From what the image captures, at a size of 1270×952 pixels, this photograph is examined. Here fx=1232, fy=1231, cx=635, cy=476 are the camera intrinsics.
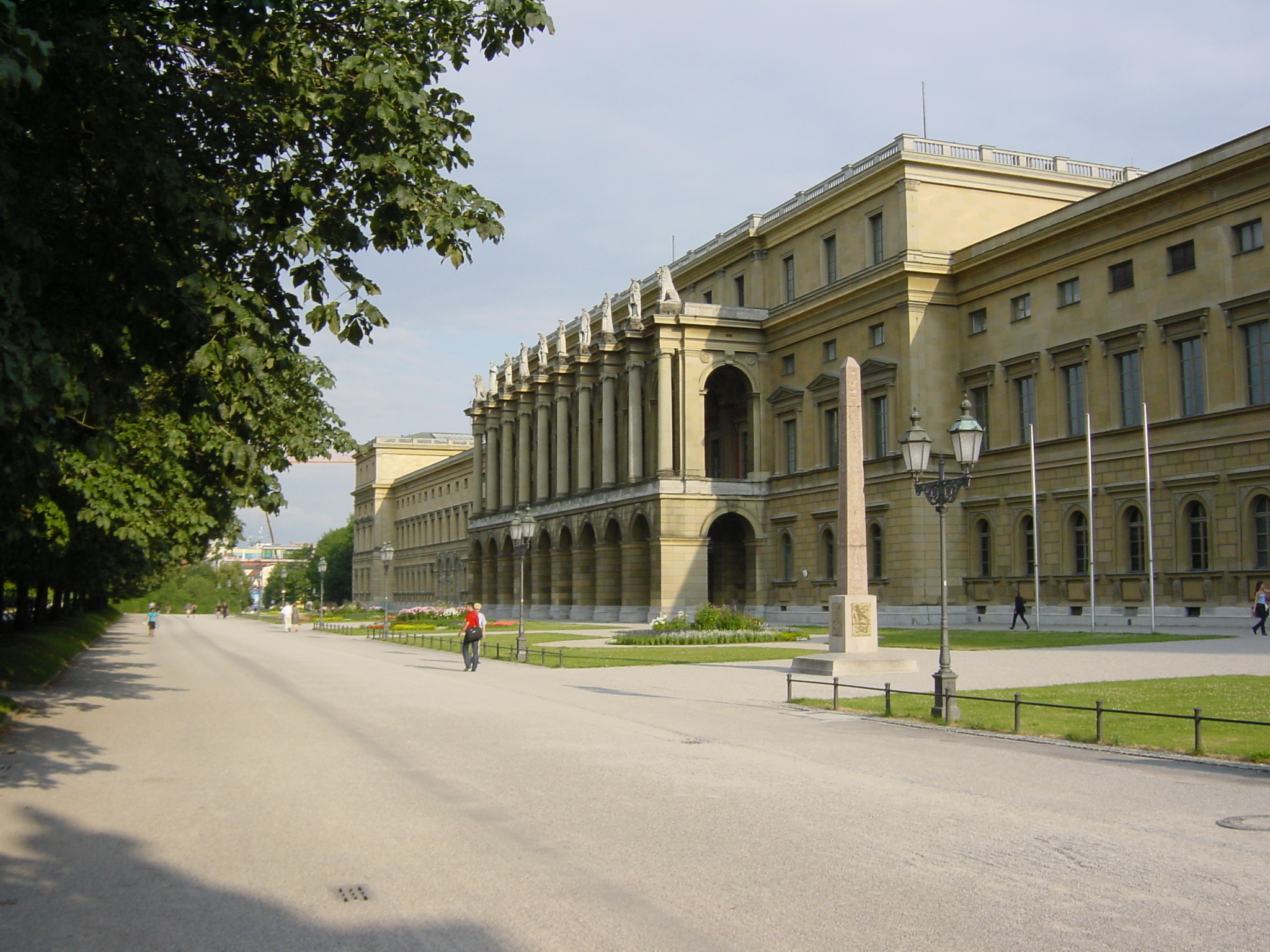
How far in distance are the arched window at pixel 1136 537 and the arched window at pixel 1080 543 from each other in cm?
193

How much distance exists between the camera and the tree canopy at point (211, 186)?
428 inches

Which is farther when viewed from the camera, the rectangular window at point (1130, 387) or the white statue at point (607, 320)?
the white statue at point (607, 320)

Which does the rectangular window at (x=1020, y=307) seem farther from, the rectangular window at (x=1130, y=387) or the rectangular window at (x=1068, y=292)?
the rectangular window at (x=1130, y=387)

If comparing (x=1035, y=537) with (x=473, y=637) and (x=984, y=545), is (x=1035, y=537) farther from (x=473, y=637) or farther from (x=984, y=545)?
(x=473, y=637)

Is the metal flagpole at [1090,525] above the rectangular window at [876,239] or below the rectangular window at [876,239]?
below

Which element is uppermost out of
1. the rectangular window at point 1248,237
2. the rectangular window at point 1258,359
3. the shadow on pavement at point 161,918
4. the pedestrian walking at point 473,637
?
the rectangular window at point 1248,237

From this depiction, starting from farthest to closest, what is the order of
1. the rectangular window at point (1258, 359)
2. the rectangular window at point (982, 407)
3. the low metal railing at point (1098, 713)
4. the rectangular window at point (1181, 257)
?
1. the rectangular window at point (982, 407)
2. the rectangular window at point (1181, 257)
3. the rectangular window at point (1258, 359)
4. the low metal railing at point (1098, 713)

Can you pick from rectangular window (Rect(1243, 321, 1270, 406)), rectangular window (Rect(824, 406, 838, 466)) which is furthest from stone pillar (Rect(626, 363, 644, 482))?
rectangular window (Rect(1243, 321, 1270, 406))

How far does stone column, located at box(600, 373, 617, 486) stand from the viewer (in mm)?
77188

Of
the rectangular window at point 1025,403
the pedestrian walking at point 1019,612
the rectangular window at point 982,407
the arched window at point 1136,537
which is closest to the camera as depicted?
the arched window at point 1136,537

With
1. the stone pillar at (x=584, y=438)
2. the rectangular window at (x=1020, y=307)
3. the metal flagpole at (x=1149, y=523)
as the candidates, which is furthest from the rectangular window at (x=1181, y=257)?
the stone pillar at (x=584, y=438)

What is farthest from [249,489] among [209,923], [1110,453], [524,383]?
[524,383]

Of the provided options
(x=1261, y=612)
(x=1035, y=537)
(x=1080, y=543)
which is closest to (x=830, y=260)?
(x=1035, y=537)

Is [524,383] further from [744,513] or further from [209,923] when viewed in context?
[209,923]
